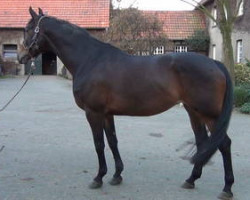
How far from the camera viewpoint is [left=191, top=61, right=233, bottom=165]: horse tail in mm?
4574

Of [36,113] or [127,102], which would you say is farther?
[36,113]

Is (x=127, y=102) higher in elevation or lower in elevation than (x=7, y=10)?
lower

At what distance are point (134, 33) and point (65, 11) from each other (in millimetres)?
13874

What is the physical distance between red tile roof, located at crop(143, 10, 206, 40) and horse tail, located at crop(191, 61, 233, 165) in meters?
27.8

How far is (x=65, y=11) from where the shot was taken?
111ft

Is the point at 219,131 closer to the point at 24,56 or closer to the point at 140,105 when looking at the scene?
the point at 140,105

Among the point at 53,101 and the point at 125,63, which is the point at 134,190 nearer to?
the point at 125,63

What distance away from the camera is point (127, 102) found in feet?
15.7

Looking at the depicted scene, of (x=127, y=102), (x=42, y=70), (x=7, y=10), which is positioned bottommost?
(x=42, y=70)

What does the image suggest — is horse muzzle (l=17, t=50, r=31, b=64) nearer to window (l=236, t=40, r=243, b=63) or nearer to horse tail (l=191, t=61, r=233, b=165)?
horse tail (l=191, t=61, r=233, b=165)

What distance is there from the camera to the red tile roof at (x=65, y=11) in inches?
1283

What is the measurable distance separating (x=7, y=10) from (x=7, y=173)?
31942mm

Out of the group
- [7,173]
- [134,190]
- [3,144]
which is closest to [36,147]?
[3,144]

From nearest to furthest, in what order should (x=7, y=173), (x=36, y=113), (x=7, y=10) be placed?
(x=7, y=173) < (x=36, y=113) < (x=7, y=10)
